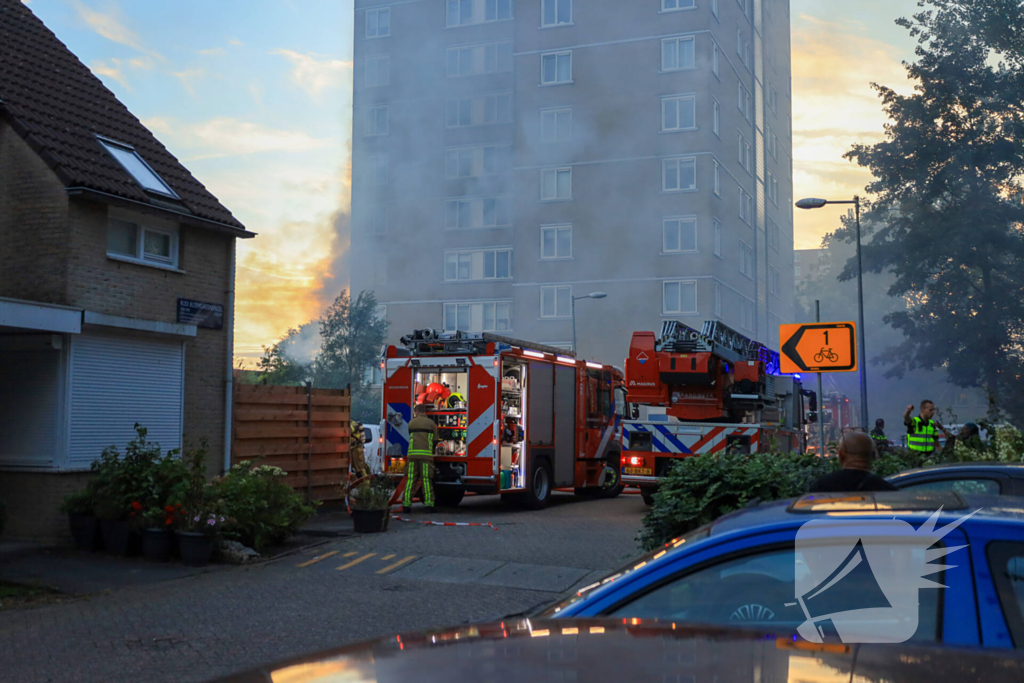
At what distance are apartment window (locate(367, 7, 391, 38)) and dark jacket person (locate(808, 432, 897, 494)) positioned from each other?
50260mm

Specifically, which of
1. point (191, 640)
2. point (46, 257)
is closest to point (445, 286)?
point (46, 257)

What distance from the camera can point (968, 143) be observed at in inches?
1668

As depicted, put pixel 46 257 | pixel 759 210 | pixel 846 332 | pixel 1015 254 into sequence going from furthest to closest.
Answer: pixel 759 210 < pixel 1015 254 < pixel 46 257 < pixel 846 332

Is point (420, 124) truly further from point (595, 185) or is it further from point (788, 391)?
point (788, 391)

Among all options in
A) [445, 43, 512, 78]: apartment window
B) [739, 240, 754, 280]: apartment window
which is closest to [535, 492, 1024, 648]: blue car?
[739, 240, 754, 280]: apartment window

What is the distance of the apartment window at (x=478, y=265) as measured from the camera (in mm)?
50906

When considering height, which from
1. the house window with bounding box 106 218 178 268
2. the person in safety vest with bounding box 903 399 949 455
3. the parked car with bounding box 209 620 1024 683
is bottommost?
the parked car with bounding box 209 620 1024 683

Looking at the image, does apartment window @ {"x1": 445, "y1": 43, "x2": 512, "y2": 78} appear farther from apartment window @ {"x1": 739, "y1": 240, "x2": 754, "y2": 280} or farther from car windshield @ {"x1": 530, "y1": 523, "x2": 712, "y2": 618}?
car windshield @ {"x1": 530, "y1": 523, "x2": 712, "y2": 618}

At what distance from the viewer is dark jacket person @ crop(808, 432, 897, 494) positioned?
5969 mm

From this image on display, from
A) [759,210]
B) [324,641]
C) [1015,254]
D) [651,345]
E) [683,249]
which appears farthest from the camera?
[759,210]

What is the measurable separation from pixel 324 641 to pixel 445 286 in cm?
4517

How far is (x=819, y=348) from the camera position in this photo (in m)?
10.1

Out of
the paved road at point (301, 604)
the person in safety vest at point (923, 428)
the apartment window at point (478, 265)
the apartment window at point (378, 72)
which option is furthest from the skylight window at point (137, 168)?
the apartment window at point (378, 72)

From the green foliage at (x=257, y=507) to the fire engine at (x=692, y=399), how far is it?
22.1 ft
